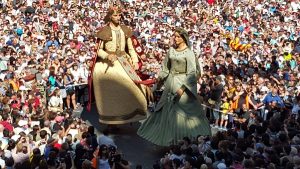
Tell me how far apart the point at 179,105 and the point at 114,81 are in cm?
155

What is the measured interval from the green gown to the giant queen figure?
87cm

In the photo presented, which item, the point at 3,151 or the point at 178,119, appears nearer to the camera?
the point at 3,151

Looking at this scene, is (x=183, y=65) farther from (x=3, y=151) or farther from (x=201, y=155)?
(x=3, y=151)

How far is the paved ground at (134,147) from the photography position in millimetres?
11859

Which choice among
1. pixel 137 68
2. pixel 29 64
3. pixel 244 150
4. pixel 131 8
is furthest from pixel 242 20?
pixel 244 150

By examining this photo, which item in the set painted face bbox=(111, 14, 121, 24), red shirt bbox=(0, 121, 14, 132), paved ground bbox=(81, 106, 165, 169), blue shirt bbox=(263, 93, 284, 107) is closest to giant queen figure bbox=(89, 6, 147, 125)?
painted face bbox=(111, 14, 121, 24)

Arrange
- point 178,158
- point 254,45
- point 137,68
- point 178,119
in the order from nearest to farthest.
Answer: point 178,158 < point 178,119 < point 137,68 < point 254,45

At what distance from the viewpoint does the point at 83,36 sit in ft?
74.6

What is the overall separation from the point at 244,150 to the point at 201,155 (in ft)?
2.98

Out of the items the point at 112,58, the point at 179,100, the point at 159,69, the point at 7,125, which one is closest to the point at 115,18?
the point at 112,58

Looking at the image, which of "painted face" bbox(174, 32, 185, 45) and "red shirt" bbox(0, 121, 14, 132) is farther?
"red shirt" bbox(0, 121, 14, 132)

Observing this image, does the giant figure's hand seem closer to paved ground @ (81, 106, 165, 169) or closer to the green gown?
the green gown

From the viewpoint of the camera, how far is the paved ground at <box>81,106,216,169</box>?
11859mm

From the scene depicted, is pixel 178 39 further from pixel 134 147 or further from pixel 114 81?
pixel 134 147
